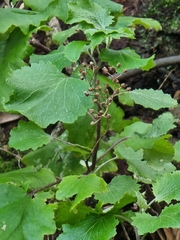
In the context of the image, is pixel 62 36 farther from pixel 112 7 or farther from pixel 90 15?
pixel 90 15

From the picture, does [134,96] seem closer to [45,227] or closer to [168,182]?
[168,182]

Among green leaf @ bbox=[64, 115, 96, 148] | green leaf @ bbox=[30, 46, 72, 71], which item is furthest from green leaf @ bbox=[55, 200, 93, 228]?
green leaf @ bbox=[30, 46, 72, 71]

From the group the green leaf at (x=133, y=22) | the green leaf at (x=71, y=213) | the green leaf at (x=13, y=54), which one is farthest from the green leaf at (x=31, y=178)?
the green leaf at (x=133, y=22)

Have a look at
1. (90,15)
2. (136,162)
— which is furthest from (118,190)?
(90,15)

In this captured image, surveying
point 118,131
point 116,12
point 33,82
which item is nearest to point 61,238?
point 33,82

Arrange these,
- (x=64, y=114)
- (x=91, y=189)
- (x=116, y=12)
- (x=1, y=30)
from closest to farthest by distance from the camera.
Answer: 1. (x=91, y=189)
2. (x=64, y=114)
3. (x=1, y=30)
4. (x=116, y=12)

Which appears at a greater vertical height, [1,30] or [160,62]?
[1,30]

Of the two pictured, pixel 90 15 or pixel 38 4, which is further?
pixel 38 4
